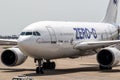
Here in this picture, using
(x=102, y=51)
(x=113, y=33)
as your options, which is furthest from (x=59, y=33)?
(x=113, y=33)

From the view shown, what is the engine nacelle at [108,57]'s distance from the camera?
34.4 metres

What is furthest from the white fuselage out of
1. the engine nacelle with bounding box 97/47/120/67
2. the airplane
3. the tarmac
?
the engine nacelle with bounding box 97/47/120/67

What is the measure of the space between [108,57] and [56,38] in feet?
16.3

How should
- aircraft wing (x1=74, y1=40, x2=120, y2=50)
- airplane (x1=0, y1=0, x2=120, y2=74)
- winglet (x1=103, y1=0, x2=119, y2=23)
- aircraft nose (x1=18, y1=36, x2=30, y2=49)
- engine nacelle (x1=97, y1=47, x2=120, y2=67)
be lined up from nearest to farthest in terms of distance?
aircraft nose (x1=18, y1=36, x2=30, y2=49)
airplane (x1=0, y1=0, x2=120, y2=74)
engine nacelle (x1=97, y1=47, x2=120, y2=67)
aircraft wing (x1=74, y1=40, x2=120, y2=50)
winglet (x1=103, y1=0, x2=119, y2=23)

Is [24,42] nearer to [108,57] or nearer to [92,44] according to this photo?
[92,44]

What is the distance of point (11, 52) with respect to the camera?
3559 centimetres

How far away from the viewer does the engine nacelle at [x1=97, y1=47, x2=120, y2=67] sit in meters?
34.4

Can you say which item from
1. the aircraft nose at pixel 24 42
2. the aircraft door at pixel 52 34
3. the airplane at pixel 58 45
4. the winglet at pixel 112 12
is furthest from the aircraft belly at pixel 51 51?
the winglet at pixel 112 12

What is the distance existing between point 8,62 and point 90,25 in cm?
993

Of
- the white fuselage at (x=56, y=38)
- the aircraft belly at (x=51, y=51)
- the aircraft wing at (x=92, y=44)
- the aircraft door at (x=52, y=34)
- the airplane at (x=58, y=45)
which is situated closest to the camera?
the white fuselage at (x=56, y=38)

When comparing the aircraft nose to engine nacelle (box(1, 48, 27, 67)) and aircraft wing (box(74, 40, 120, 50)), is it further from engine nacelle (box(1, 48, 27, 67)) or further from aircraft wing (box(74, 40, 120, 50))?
aircraft wing (box(74, 40, 120, 50))

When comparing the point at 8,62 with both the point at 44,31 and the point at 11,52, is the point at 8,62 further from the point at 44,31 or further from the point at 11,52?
the point at 44,31

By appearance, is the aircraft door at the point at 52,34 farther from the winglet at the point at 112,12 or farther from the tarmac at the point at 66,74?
the winglet at the point at 112,12

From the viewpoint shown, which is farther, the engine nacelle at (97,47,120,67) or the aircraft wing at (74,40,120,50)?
the aircraft wing at (74,40,120,50)
